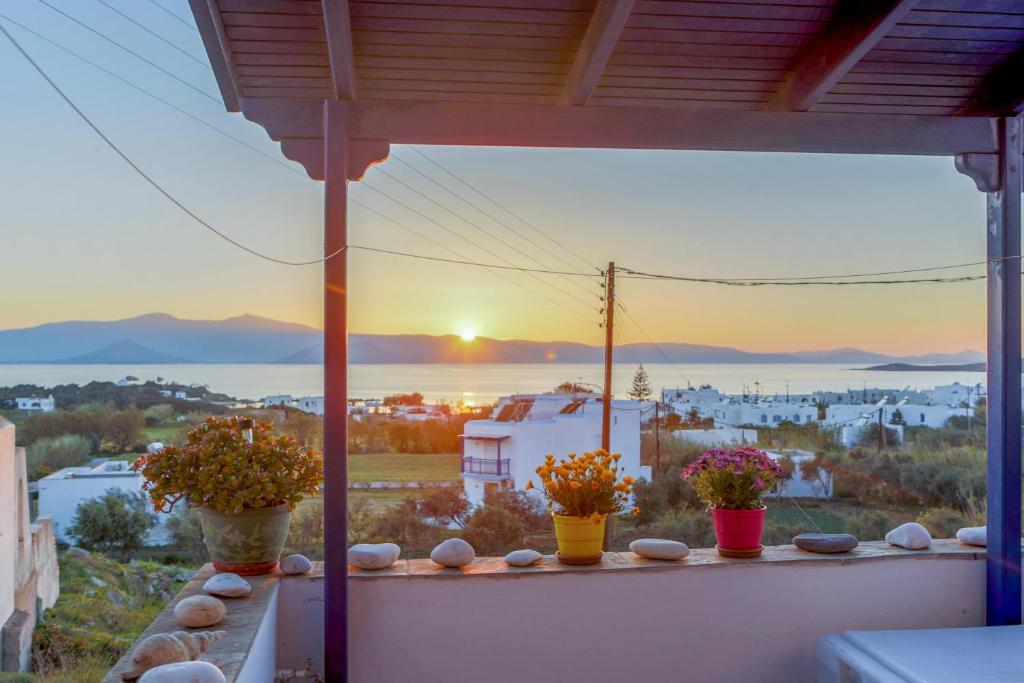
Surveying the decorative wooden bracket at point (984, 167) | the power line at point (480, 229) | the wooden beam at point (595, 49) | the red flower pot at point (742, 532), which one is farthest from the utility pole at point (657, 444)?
the wooden beam at point (595, 49)

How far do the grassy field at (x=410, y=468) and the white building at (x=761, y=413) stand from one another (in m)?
2.61

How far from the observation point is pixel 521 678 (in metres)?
2.86

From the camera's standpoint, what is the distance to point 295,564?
280 cm

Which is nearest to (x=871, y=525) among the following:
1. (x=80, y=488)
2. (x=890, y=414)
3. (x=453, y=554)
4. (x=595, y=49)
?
(x=890, y=414)

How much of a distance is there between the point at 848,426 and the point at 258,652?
6544 mm

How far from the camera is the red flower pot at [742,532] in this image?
10.1 ft

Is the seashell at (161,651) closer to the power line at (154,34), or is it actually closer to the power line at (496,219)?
the power line at (154,34)

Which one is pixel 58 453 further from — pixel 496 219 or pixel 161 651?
pixel 161 651

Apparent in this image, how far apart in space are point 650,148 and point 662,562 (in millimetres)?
1561

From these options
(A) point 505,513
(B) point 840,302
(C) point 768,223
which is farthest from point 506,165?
(B) point 840,302

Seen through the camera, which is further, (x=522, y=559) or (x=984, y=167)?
(x=984, y=167)

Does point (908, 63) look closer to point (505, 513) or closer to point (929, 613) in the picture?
point (929, 613)

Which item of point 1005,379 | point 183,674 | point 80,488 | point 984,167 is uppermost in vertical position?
point 984,167

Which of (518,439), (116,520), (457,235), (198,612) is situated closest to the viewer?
(198,612)
